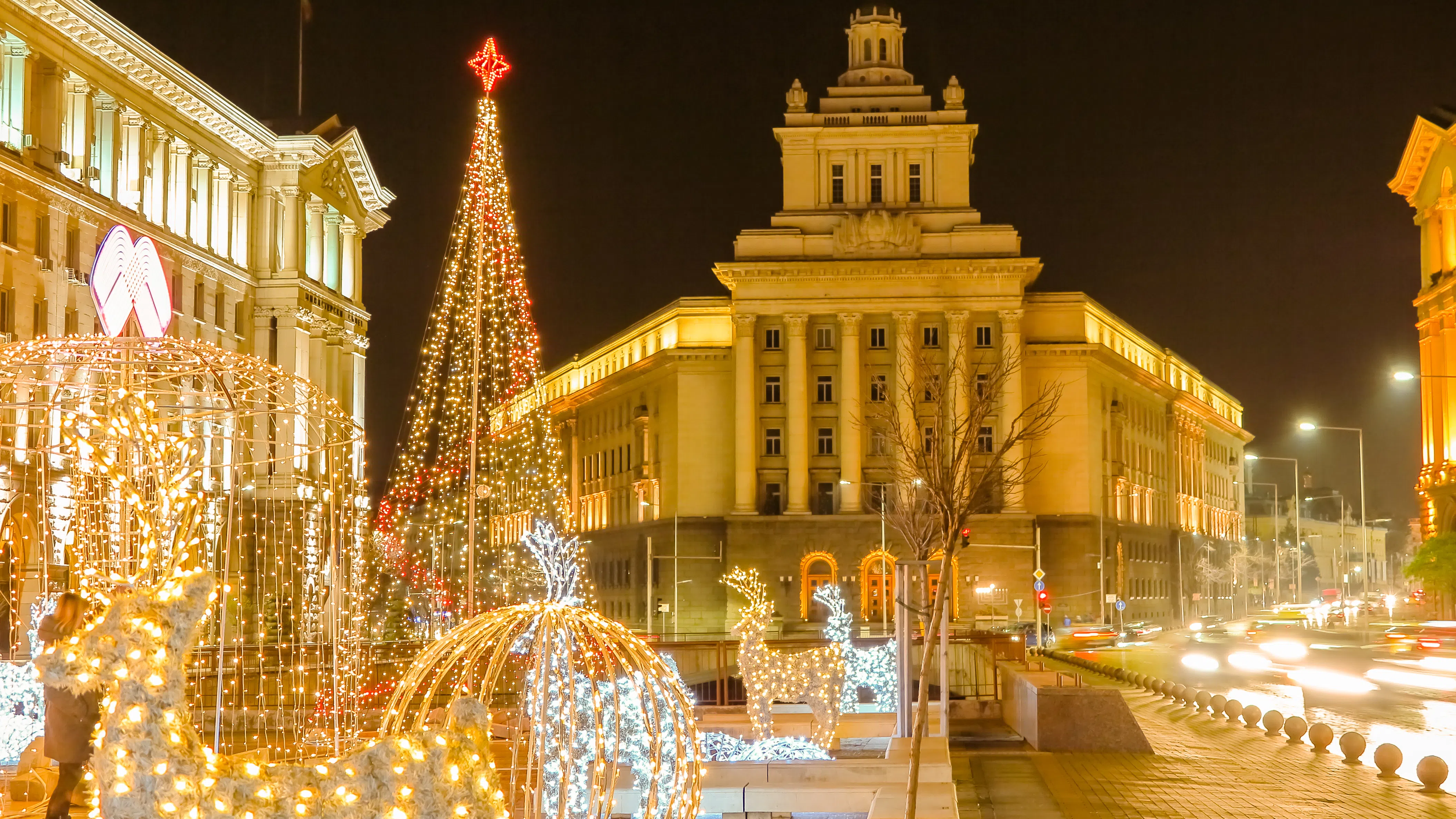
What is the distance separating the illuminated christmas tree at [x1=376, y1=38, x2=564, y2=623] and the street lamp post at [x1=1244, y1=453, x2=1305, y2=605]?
5703cm

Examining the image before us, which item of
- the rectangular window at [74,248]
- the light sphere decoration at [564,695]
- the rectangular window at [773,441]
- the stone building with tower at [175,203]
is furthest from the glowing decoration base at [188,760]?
the rectangular window at [773,441]

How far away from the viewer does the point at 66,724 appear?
12.4 metres

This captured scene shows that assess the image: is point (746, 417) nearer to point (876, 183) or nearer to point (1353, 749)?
point (876, 183)

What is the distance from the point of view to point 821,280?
8838 centimetres

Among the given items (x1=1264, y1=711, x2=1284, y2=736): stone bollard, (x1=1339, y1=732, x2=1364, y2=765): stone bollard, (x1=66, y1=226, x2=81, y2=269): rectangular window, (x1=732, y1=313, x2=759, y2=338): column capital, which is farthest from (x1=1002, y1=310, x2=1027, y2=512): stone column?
(x1=1339, y1=732, x2=1364, y2=765): stone bollard

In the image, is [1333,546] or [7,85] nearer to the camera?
[7,85]

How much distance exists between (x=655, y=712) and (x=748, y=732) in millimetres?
12999

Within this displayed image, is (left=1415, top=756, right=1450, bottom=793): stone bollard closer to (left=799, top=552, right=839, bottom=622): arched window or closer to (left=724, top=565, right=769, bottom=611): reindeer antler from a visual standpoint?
(left=724, top=565, right=769, bottom=611): reindeer antler

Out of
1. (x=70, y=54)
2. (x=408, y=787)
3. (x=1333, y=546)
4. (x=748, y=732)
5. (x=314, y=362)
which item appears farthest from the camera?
(x=1333, y=546)

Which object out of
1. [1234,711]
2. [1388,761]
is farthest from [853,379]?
[1388,761]

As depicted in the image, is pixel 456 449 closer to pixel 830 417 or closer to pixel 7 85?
pixel 7 85

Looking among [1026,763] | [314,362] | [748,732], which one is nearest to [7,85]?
[314,362]

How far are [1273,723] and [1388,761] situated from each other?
5259 mm

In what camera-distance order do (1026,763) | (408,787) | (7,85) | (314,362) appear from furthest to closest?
(314,362), (7,85), (1026,763), (408,787)
